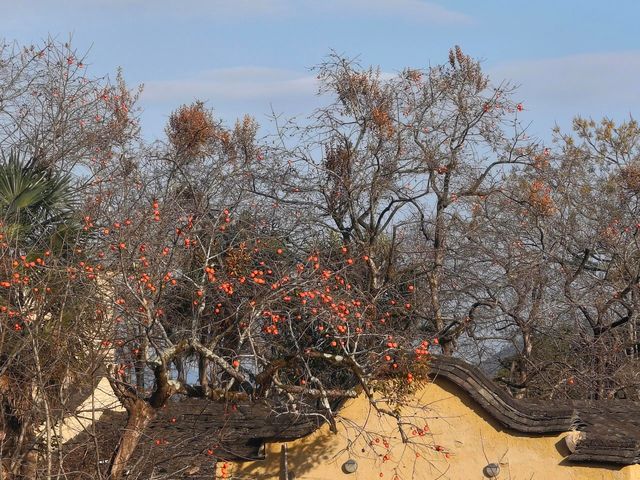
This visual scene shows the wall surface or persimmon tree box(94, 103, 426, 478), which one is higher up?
persimmon tree box(94, 103, 426, 478)

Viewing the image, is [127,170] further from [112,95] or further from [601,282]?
[601,282]

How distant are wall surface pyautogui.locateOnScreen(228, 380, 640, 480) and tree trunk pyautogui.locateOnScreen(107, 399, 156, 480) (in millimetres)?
2626

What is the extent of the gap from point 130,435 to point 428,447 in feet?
15.6

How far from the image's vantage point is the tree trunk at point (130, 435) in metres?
13.2

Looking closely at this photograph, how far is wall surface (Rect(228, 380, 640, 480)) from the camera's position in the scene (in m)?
15.6

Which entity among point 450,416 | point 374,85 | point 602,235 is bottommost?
point 450,416

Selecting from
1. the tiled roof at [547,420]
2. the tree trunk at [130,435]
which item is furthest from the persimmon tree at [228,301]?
the tiled roof at [547,420]

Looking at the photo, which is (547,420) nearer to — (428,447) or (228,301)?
(428,447)

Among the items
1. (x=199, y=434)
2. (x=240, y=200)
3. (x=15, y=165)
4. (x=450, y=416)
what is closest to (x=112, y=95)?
(x=240, y=200)

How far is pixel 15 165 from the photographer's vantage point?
54.2 feet

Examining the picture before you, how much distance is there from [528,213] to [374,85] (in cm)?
510

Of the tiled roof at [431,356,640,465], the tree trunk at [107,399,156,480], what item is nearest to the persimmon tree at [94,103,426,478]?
the tree trunk at [107,399,156,480]

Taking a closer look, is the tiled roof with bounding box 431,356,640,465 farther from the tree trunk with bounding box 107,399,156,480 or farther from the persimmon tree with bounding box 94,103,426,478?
the tree trunk with bounding box 107,399,156,480

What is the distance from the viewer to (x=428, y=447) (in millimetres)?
15734
